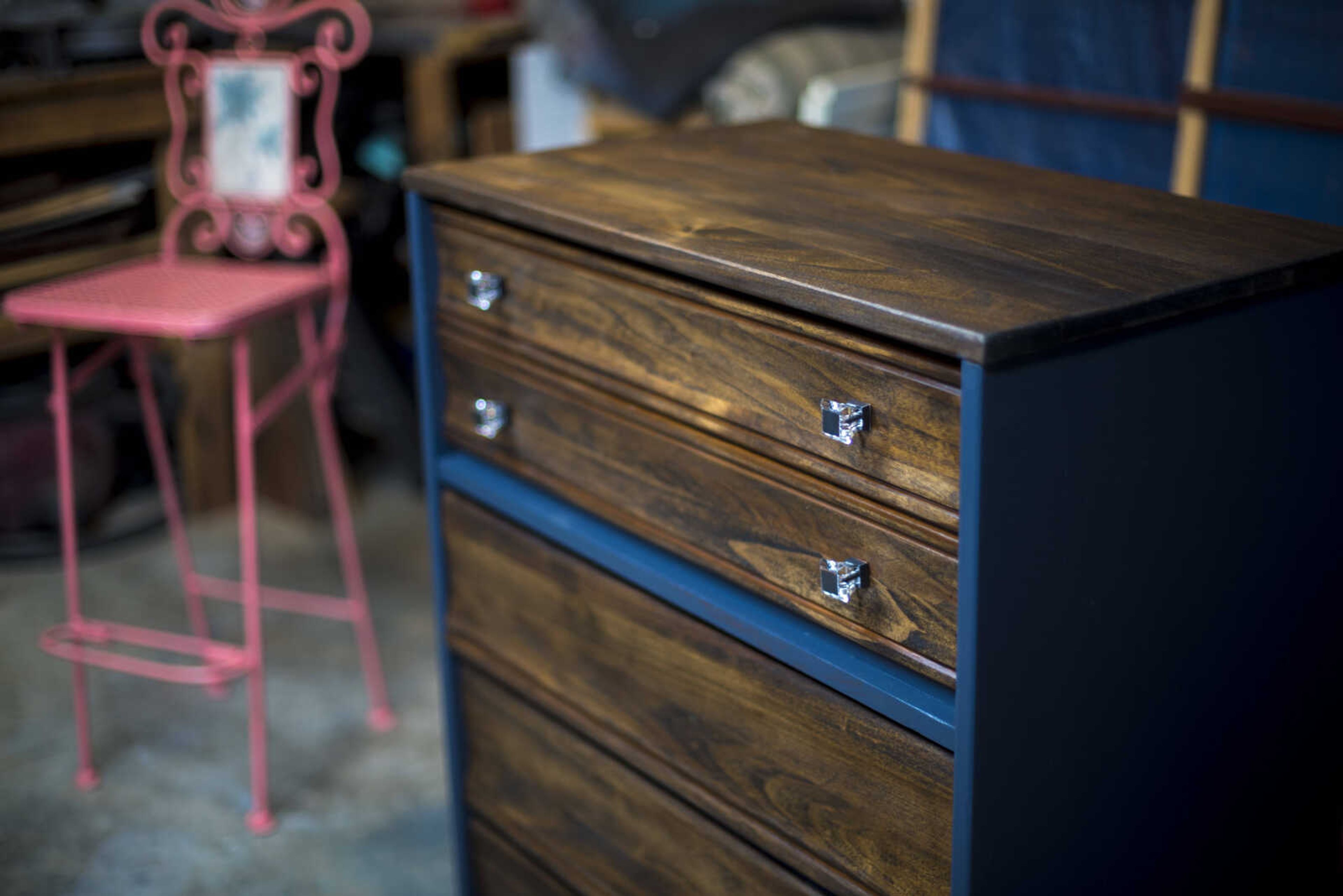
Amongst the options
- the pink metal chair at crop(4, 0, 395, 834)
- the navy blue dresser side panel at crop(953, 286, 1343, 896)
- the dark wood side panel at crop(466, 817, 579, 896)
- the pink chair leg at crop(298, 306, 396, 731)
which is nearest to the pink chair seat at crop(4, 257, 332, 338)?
the pink metal chair at crop(4, 0, 395, 834)

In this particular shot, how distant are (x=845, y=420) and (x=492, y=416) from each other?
25.5 inches

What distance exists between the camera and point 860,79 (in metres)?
2.83

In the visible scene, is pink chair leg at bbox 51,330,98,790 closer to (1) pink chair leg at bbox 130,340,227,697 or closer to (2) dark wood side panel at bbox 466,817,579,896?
(1) pink chair leg at bbox 130,340,227,697

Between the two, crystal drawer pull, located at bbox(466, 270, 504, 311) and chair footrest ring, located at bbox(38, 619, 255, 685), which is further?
chair footrest ring, located at bbox(38, 619, 255, 685)

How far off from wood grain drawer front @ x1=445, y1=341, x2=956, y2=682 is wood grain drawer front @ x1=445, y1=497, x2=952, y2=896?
0.26ft

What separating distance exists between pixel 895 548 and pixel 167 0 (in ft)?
6.47

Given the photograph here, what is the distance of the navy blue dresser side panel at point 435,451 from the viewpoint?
1841mm

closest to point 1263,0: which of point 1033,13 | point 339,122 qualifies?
point 1033,13

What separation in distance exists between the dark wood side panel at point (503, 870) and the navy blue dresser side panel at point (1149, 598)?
799mm

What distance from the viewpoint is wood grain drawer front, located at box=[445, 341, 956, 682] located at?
1285mm

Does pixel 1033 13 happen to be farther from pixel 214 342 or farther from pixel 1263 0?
pixel 214 342

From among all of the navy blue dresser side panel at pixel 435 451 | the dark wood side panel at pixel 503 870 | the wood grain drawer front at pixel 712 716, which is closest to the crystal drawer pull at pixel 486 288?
the navy blue dresser side panel at pixel 435 451

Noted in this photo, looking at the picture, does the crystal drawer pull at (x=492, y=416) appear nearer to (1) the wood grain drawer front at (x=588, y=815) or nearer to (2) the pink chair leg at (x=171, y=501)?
(1) the wood grain drawer front at (x=588, y=815)

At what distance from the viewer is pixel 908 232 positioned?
1.44 meters
